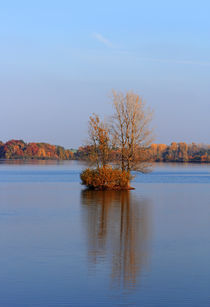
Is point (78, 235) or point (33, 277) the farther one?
point (78, 235)

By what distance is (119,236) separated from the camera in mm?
14625

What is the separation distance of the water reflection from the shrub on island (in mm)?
7258

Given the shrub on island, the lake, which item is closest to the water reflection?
the lake

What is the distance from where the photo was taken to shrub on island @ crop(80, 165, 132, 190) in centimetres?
3256

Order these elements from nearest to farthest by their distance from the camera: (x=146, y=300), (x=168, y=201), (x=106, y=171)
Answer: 1. (x=146, y=300)
2. (x=168, y=201)
3. (x=106, y=171)

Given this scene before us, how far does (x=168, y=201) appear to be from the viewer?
89.1ft

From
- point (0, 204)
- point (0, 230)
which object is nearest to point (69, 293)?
point (0, 230)

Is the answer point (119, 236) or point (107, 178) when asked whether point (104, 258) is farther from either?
point (107, 178)

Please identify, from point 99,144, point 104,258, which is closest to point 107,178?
point 99,144

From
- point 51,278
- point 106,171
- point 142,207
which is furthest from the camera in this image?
point 106,171

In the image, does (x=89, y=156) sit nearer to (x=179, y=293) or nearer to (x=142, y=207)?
(x=142, y=207)

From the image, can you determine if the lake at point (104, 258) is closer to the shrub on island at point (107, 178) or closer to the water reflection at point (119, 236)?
the water reflection at point (119, 236)

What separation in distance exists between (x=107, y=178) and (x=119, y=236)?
18.2m

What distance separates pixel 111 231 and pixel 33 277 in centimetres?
616
